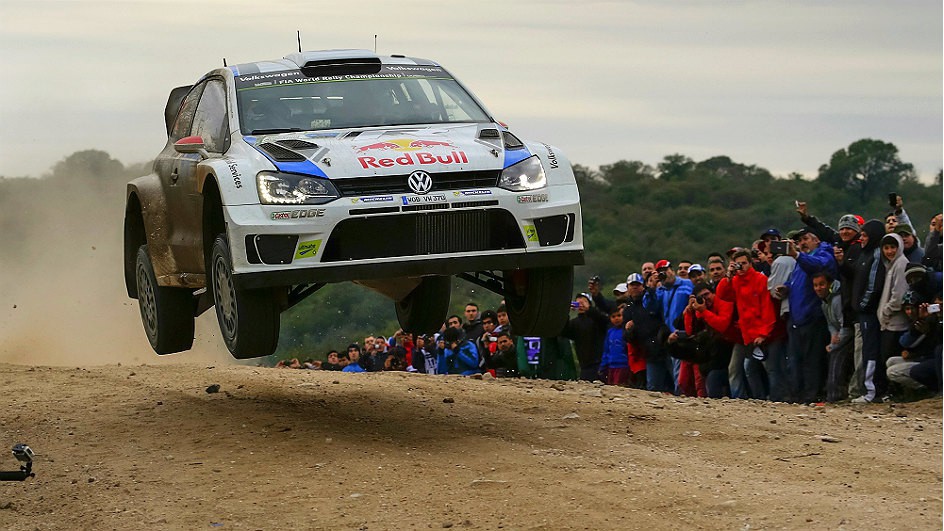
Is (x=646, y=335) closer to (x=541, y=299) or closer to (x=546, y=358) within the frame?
(x=546, y=358)

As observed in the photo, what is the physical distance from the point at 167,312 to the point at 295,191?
9.99ft

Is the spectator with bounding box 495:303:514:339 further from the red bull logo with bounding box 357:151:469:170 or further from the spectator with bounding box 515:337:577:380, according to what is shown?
the red bull logo with bounding box 357:151:469:170

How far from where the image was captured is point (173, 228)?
11.0 m

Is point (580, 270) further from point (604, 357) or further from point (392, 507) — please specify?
point (392, 507)

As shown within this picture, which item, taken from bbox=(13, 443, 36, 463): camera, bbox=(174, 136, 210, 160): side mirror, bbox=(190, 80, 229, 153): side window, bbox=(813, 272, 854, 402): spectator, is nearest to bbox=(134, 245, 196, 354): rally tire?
bbox=(190, 80, 229, 153): side window

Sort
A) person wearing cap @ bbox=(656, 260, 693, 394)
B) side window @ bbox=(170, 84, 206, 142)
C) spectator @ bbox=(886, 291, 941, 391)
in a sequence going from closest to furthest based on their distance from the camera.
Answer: side window @ bbox=(170, 84, 206, 142) → spectator @ bbox=(886, 291, 941, 391) → person wearing cap @ bbox=(656, 260, 693, 394)

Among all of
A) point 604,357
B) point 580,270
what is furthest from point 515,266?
point 580,270

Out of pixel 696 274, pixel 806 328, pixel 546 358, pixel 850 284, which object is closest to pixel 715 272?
pixel 696 274

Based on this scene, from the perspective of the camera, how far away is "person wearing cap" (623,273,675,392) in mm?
14547

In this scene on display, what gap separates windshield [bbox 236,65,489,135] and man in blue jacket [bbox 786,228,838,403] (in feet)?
13.2

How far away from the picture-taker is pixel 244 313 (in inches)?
370

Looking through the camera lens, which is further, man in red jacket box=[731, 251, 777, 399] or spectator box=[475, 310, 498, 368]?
spectator box=[475, 310, 498, 368]

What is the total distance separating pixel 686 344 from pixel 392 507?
6.01 metres

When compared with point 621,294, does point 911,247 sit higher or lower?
higher
